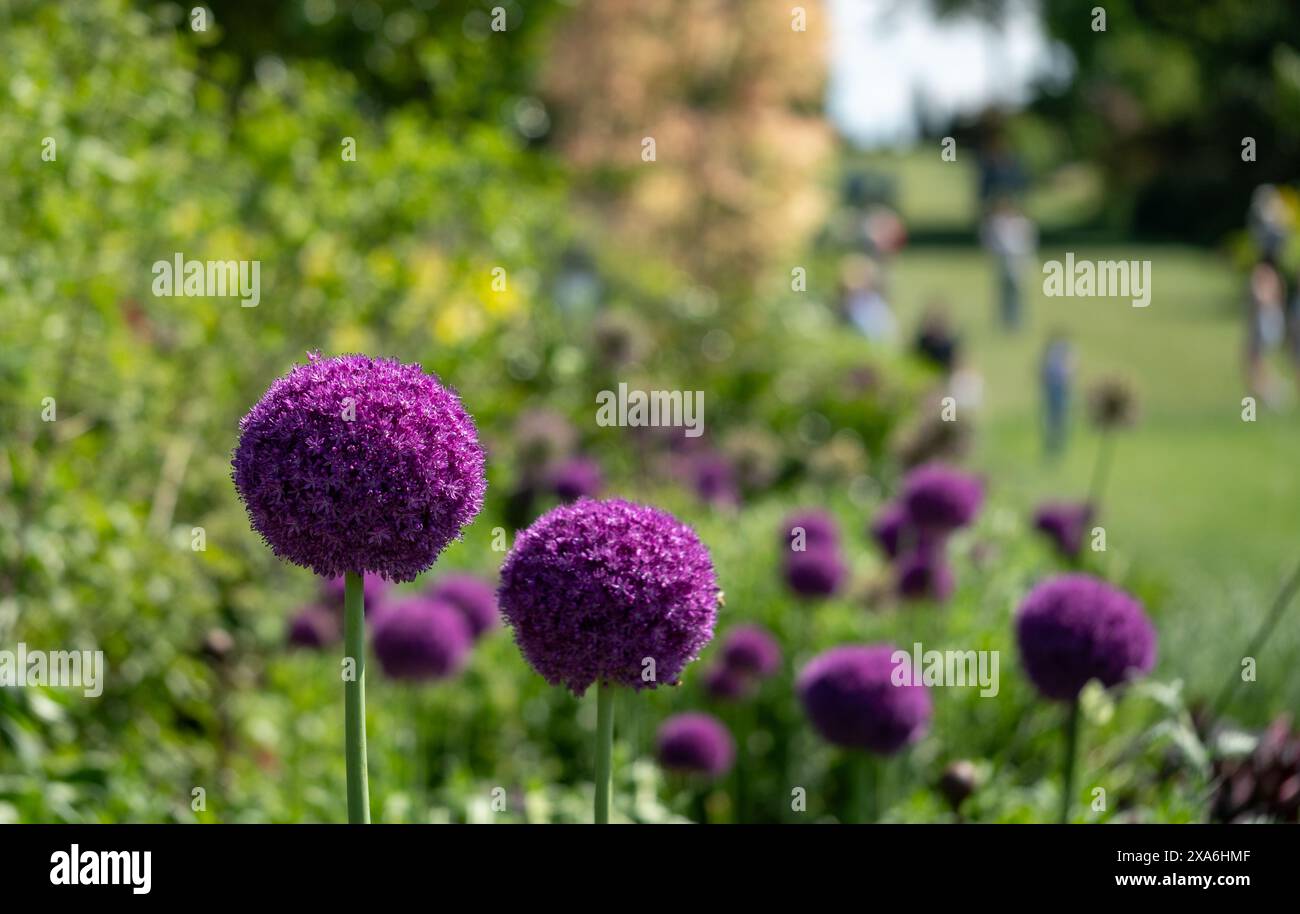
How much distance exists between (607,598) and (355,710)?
0.38 m

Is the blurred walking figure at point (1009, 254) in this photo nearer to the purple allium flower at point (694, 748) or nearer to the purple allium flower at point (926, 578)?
the purple allium flower at point (926, 578)

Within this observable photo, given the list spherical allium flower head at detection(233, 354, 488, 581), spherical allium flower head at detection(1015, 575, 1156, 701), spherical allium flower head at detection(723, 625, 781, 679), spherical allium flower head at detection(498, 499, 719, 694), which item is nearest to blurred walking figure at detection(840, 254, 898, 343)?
spherical allium flower head at detection(723, 625, 781, 679)

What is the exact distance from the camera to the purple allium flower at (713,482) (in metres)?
6.78

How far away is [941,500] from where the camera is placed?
4.38 meters

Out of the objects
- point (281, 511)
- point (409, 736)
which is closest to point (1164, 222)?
point (409, 736)

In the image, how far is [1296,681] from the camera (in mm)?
5531

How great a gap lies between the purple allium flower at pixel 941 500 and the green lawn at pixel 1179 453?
1.79 meters

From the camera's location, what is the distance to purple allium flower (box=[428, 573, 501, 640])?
4328 mm

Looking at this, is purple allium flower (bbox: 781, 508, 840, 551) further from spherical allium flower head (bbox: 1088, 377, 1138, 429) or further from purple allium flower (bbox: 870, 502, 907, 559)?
spherical allium flower head (bbox: 1088, 377, 1138, 429)

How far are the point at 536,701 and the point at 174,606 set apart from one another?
→ 4.84 ft

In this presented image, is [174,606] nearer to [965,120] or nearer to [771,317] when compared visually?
[771,317]

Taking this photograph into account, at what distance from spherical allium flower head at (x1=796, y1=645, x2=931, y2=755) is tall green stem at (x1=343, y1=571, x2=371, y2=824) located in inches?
63.4

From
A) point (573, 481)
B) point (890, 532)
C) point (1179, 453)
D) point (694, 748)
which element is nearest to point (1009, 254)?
point (1179, 453)

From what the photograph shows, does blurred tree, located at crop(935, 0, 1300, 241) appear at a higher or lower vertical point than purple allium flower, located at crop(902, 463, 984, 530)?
higher
